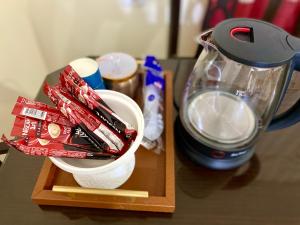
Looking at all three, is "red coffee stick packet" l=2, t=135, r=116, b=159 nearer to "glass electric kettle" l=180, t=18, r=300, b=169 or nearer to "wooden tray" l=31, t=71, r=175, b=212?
"wooden tray" l=31, t=71, r=175, b=212

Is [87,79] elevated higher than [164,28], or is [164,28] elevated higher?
[87,79]

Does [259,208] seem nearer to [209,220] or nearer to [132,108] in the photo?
[209,220]

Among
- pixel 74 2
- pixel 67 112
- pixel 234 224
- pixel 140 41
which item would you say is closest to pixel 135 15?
pixel 140 41

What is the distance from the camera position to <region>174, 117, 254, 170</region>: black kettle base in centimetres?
53

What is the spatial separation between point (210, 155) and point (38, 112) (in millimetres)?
325

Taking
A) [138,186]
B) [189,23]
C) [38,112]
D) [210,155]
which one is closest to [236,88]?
[210,155]

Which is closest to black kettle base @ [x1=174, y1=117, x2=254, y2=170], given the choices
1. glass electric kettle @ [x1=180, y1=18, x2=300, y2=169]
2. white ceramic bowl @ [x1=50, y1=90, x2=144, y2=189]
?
glass electric kettle @ [x1=180, y1=18, x2=300, y2=169]

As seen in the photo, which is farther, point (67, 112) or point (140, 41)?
point (140, 41)

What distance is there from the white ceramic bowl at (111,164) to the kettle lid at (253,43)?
18 cm

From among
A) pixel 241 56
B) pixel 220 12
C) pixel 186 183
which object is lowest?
pixel 186 183

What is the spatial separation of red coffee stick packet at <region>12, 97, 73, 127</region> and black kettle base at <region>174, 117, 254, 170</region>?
0.79ft

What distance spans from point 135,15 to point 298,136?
0.71 m

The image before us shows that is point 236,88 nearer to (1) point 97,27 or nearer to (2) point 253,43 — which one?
(2) point 253,43

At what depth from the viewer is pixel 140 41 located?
113 cm
